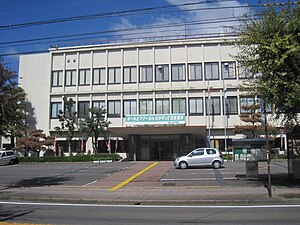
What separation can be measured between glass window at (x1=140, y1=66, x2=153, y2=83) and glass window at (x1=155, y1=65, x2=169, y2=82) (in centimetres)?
78

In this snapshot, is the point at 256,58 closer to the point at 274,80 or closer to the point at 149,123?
the point at 274,80

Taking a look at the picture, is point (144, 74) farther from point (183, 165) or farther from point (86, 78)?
point (183, 165)

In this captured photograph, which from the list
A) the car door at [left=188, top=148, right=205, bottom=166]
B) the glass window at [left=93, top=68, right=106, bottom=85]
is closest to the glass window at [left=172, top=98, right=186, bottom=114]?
the glass window at [left=93, top=68, right=106, bottom=85]

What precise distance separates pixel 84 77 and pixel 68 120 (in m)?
6.45

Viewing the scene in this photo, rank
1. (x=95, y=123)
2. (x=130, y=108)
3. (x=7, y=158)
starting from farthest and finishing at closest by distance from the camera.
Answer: (x=130, y=108) < (x=95, y=123) < (x=7, y=158)

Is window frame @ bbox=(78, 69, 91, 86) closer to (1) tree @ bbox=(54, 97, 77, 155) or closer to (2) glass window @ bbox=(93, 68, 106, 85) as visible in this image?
(2) glass window @ bbox=(93, 68, 106, 85)

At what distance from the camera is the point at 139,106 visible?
41156 mm

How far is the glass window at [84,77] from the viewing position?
42781 mm

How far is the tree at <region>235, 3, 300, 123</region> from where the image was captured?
12.5 metres

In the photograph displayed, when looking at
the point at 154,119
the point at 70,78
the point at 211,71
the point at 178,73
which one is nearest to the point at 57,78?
the point at 70,78

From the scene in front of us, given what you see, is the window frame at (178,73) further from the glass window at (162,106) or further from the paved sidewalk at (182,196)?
the paved sidewalk at (182,196)

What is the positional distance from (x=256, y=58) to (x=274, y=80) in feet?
4.45

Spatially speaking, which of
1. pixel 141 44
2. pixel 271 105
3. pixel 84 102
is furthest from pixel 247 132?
pixel 271 105

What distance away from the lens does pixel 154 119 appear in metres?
37.1
